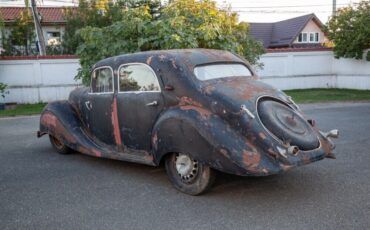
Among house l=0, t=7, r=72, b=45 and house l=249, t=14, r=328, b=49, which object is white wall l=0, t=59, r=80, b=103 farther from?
house l=249, t=14, r=328, b=49

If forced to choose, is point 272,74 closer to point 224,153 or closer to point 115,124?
point 115,124

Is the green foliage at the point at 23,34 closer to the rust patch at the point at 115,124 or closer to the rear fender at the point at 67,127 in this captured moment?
the rear fender at the point at 67,127

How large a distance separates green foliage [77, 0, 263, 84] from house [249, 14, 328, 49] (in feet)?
84.0

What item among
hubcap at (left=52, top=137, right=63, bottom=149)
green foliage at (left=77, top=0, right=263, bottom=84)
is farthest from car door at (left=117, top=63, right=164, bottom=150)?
green foliage at (left=77, top=0, right=263, bottom=84)

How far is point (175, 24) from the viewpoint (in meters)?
9.75

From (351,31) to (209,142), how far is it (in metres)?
15.4

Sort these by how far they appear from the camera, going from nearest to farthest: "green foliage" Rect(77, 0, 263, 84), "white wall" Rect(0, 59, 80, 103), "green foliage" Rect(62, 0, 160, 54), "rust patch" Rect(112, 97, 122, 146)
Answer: "rust patch" Rect(112, 97, 122, 146) < "green foliage" Rect(77, 0, 263, 84) < "white wall" Rect(0, 59, 80, 103) < "green foliage" Rect(62, 0, 160, 54)

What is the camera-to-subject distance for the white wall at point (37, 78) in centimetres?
1500

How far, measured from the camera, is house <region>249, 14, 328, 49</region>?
35362mm

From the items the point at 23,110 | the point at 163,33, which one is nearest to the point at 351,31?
the point at 163,33

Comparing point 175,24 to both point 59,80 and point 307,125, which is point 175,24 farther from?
point 59,80

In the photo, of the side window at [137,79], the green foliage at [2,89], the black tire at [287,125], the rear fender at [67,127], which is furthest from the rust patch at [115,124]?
the green foliage at [2,89]

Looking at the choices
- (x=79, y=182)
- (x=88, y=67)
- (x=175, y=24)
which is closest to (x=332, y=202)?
(x=79, y=182)

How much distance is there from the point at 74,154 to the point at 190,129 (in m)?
3.28
